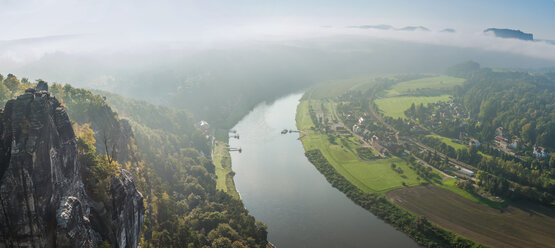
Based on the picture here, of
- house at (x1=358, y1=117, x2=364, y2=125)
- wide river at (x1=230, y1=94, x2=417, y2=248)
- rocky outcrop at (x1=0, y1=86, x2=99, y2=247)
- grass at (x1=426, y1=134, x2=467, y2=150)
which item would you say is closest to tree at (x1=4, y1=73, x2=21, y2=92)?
rocky outcrop at (x1=0, y1=86, x2=99, y2=247)

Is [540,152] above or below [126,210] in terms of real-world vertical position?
below

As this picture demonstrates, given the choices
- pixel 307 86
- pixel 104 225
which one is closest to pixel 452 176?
pixel 104 225

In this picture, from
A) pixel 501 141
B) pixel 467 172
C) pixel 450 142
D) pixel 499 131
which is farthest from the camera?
pixel 499 131

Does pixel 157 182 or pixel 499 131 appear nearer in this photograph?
pixel 157 182

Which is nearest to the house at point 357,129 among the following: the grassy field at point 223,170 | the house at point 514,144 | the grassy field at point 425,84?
the grassy field at point 223,170

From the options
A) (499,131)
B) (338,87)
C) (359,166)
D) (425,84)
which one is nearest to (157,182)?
(359,166)

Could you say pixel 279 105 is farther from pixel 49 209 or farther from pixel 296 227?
pixel 49 209

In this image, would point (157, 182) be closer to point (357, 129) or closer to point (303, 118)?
point (357, 129)
